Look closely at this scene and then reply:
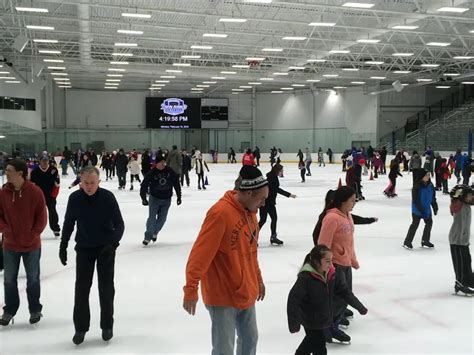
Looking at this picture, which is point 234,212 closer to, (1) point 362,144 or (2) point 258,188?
(2) point 258,188

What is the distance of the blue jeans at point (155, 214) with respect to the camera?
8797 millimetres

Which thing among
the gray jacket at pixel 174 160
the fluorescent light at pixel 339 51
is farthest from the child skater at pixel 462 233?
the fluorescent light at pixel 339 51

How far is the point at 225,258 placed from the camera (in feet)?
9.77

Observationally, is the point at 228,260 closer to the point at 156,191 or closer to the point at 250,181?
the point at 250,181

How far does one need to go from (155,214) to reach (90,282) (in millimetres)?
4434

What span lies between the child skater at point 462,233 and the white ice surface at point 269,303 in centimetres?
22

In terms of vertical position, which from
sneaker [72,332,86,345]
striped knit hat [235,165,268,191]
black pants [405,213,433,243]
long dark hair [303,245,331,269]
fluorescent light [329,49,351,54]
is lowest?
sneaker [72,332,86,345]

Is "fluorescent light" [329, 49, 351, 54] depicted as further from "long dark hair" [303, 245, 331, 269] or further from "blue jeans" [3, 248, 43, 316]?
"long dark hair" [303, 245, 331, 269]

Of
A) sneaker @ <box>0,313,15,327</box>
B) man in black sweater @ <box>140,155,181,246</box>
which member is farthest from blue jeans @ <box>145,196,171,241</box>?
sneaker @ <box>0,313,15,327</box>

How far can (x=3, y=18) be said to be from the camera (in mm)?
23219

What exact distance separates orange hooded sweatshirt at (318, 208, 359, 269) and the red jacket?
2.34 m

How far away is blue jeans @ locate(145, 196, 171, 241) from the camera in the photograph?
28.9 feet

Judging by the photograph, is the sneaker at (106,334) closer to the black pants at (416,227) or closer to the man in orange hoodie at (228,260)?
the man in orange hoodie at (228,260)

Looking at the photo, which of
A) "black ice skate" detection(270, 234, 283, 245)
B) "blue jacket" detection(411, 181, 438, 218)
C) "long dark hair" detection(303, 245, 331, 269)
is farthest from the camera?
"black ice skate" detection(270, 234, 283, 245)
